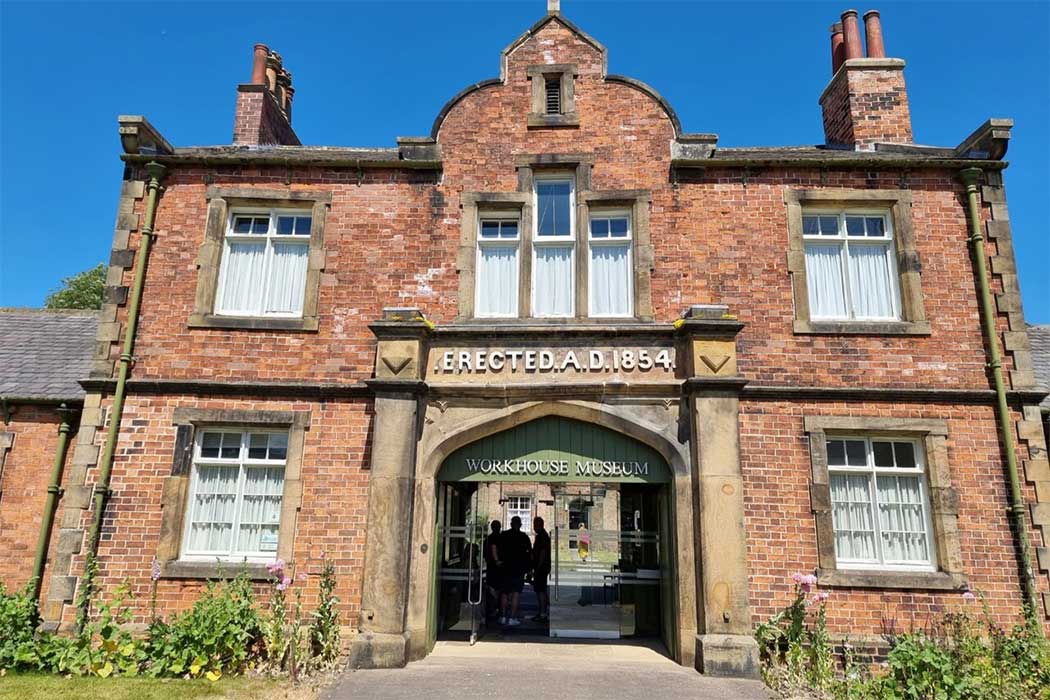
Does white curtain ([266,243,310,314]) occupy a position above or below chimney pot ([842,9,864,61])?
below

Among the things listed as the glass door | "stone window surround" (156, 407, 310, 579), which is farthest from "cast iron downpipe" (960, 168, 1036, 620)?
"stone window surround" (156, 407, 310, 579)

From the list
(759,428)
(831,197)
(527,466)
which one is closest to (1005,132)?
(831,197)

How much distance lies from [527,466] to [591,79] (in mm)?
6342

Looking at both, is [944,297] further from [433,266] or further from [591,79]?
[433,266]

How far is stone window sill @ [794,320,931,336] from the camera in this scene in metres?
9.30

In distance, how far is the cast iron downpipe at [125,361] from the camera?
884 cm

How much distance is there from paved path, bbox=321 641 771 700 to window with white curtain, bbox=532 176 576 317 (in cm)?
479

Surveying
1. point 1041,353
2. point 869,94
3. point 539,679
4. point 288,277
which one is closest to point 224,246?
point 288,277

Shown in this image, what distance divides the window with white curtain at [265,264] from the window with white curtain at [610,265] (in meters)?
4.41

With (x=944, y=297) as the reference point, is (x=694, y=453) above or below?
below

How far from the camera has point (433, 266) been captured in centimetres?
984

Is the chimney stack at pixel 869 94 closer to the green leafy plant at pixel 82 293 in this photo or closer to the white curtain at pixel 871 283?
the white curtain at pixel 871 283

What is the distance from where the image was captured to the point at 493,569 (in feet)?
36.6

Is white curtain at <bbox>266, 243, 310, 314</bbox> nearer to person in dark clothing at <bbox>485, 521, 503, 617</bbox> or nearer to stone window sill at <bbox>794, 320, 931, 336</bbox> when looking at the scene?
person in dark clothing at <bbox>485, 521, 503, 617</bbox>
